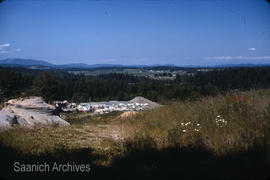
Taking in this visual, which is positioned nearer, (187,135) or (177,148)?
(177,148)

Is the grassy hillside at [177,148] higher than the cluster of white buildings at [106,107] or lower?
higher

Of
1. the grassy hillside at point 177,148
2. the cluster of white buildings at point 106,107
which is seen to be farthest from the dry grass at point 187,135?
the cluster of white buildings at point 106,107

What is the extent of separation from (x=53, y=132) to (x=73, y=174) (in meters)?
2.65

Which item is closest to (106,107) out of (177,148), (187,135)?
(187,135)

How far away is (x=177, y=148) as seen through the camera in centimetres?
359

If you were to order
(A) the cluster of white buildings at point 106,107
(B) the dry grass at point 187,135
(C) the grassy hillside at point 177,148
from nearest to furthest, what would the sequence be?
(C) the grassy hillside at point 177,148 → (B) the dry grass at point 187,135 → (A) the cluster of white buildings at point 106,107

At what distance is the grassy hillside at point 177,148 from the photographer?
2945mm

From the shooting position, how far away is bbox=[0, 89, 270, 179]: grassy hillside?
116 inches

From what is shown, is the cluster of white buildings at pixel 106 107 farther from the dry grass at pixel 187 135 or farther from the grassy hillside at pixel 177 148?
the grassy hillside at pixel 177 148

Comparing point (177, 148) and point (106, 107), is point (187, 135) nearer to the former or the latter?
point (177, 148)

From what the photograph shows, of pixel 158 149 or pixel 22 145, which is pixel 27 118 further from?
pixel 158 149

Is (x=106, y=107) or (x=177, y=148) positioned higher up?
(x=177, y=148)

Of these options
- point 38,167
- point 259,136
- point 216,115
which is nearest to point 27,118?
point 38,167

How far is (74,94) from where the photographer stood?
4812cm
